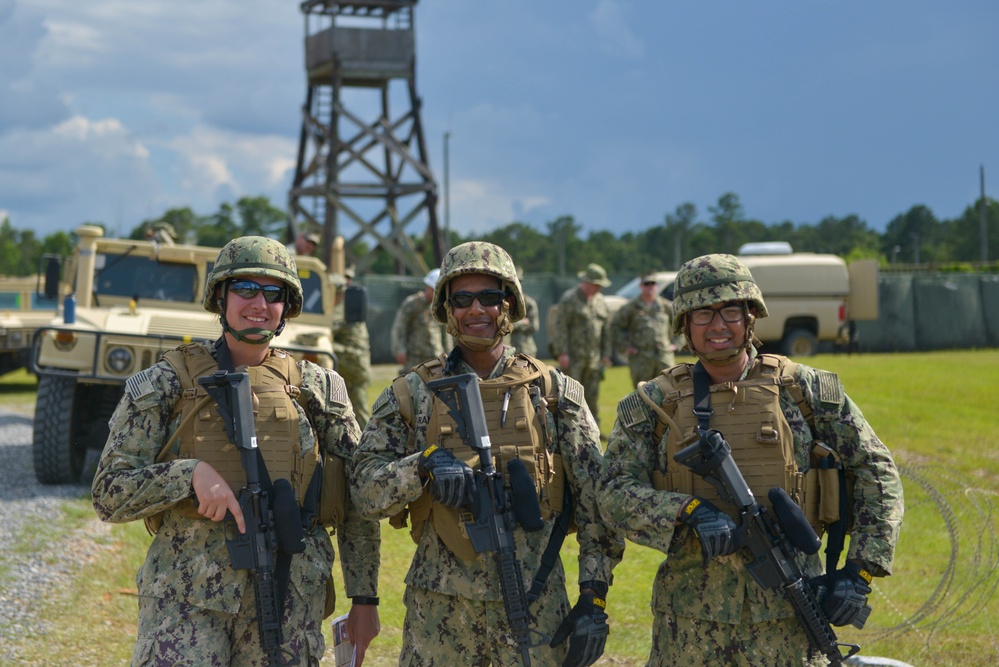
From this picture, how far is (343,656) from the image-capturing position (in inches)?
133

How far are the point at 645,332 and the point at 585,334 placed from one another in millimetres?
641

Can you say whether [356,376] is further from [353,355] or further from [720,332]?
[720,332]

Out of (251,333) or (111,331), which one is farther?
(111,331)

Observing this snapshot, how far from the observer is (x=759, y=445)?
10.7 ft

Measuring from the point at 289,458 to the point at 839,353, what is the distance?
2234 cm

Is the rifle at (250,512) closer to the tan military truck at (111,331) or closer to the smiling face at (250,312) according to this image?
the smiling face at (250,312)

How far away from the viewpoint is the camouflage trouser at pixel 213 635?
3055 mm

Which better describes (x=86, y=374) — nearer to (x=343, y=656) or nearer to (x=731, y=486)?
(x=343, y=656)

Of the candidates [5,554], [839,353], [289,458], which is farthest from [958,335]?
[289,458]

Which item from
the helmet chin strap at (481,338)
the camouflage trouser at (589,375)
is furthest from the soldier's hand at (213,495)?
the camouflage trouser at (589,375)

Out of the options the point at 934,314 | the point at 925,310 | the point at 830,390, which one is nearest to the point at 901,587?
the point at 830,390

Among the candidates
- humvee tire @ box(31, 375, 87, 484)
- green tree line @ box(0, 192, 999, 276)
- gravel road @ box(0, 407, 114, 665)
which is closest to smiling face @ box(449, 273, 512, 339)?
gravel road @ box(0, 407, 114, 665)

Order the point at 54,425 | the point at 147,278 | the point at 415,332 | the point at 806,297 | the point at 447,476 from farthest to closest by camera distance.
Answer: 1. the point at 806,297
2. the point at 415,332
3. the point at 147,278
4. the point at 54,425
5. the point at 447,476

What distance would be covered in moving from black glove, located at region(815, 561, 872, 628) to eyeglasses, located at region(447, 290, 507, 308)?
50.3 inches
